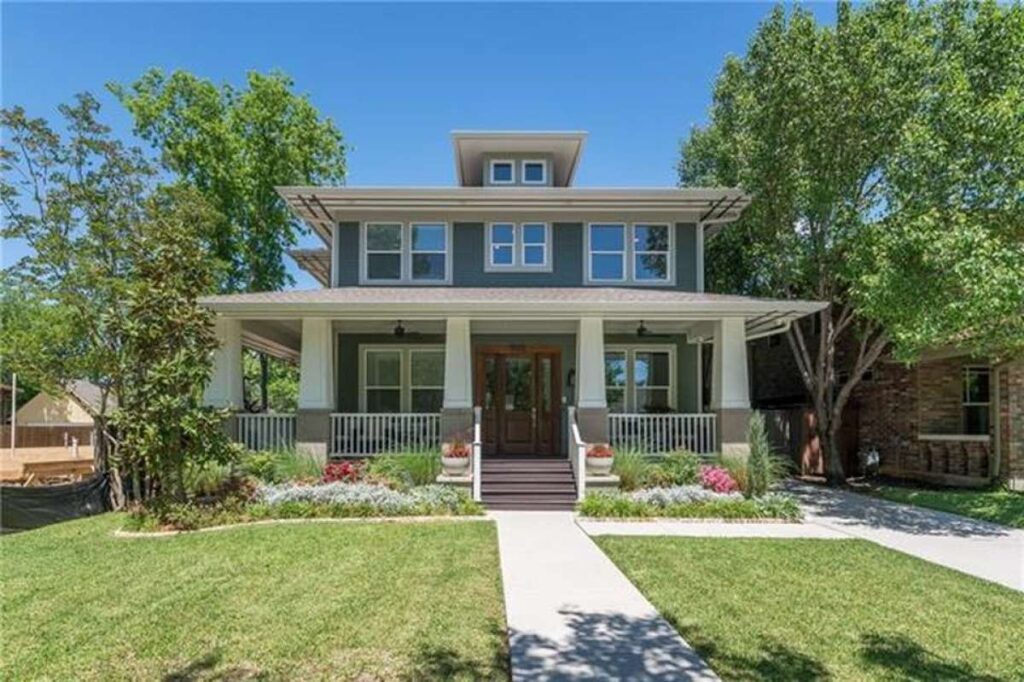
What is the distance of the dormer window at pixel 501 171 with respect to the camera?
16750 millimetres

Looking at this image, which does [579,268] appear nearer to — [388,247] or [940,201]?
[388,247]

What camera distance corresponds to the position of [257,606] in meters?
5.78

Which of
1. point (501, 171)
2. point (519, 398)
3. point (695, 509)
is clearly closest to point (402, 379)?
point (519, 398)

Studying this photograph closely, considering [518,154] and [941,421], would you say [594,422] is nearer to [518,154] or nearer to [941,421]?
[518,154]

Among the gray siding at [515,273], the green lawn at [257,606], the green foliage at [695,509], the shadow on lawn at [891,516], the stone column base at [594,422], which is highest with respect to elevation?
the gray siding at [515,273]

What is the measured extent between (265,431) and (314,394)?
142 cm

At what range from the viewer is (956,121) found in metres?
10.8

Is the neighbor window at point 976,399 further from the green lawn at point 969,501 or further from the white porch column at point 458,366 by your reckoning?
the white porch column at point 458,366

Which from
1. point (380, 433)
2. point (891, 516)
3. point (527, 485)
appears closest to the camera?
point (891, 516)

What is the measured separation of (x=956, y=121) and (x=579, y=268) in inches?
303

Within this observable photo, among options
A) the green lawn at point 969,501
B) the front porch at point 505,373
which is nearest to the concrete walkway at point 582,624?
the front porch at point 505,373

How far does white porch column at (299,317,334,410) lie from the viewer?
1259 centimetres

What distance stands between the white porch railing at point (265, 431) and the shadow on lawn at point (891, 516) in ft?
33.6

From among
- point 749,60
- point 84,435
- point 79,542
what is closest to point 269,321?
point 79,542
